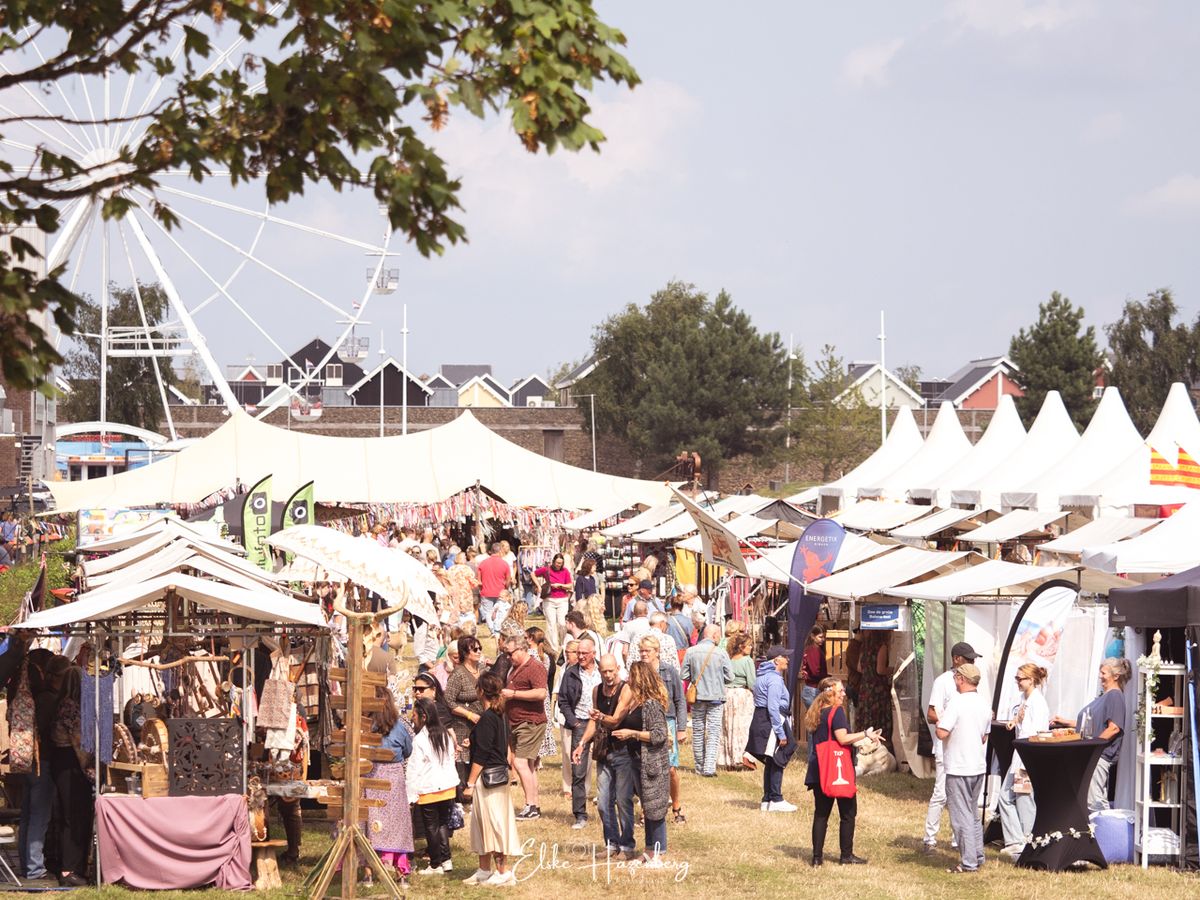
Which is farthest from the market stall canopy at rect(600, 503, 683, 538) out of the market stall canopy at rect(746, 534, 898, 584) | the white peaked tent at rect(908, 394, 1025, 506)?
the market stall canopy at rect(746, 534, 898, 584)

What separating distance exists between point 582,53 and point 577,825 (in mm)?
8591

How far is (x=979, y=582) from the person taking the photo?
15117mm

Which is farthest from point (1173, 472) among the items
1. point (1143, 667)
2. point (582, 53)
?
point (582, 53)

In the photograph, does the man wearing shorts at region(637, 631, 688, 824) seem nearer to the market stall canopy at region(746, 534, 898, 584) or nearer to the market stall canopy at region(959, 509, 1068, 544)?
the market stall canopy at region(746, 534, 898, 584)

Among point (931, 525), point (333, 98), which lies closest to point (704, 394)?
point (931, 525)

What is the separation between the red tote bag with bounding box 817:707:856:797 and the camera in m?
11.8

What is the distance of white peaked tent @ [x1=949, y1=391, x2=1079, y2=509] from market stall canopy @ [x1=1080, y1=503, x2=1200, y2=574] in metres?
16.1

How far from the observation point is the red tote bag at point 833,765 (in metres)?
11.8

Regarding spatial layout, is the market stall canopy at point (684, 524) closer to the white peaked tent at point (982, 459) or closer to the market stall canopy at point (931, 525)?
the market stall canopy at point (931, 525)

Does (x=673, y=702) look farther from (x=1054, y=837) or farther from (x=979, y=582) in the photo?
(x=1054, y=837)

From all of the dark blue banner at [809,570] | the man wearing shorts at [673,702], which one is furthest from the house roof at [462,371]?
the man wearing shorts at [673,702]

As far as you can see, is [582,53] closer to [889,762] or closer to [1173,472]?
[889,762]

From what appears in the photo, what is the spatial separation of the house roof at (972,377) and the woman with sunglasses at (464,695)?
8304 centimetres

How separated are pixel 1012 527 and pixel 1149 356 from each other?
2140 inches
